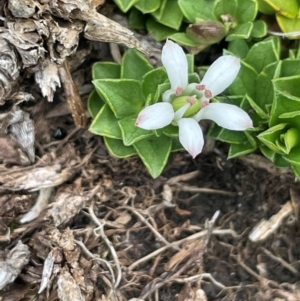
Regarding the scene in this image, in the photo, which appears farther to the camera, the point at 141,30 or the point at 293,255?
the point at 141,30

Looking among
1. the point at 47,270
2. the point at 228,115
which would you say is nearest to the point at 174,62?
the point at 228,115

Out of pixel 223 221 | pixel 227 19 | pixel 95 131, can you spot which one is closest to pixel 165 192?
pixel 223 221

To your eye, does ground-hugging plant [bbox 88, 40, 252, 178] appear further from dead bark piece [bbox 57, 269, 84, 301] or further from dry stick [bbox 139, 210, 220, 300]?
dead bark piece [bbox 57, 269, 84, 301]

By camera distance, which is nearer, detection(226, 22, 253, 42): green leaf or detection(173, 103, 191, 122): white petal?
detection(173, 103, 191, 122): white petal

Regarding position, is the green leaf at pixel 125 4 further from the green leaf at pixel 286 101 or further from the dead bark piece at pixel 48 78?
the green leaf at pixel 286 101

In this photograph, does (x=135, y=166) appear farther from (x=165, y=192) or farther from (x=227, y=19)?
(x=227, y=19)

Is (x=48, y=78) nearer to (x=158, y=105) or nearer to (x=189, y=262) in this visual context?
(x=158, y=105)

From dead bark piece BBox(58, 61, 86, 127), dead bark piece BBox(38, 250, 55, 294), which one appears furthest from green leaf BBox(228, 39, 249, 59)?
dead bark piece BBox(38, 250, 55, 294)
